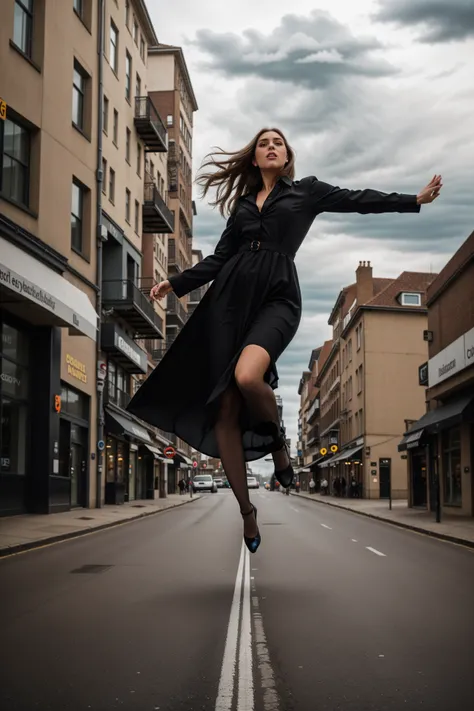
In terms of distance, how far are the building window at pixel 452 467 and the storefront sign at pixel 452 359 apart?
1.85 m

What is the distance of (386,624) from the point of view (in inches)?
209

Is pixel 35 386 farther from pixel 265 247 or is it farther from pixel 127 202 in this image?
pixel 265 247

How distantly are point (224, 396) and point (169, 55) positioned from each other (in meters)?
61.4

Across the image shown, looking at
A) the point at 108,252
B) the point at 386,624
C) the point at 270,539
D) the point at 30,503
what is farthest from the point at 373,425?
the point at 386,624

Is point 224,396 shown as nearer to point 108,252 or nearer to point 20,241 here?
point 20,241

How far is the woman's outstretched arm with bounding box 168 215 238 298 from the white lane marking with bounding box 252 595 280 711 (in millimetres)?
2040

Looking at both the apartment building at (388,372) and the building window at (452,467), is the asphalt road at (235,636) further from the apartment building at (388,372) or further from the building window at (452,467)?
the apartment building at (388,372)

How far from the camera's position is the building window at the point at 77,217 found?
82.0 ft

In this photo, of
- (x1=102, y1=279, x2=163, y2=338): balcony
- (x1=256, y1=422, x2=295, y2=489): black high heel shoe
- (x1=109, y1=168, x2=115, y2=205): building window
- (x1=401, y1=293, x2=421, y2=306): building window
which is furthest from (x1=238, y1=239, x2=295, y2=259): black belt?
(x1=401, y1=293, x2=421, y2=306): building window

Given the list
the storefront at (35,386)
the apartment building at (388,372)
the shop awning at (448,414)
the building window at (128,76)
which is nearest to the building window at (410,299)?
the apartment building at (388,372)

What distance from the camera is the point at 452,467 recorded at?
2802 cm

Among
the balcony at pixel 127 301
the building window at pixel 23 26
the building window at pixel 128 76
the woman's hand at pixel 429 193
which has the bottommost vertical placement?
the woman's hand at pixel 429 193

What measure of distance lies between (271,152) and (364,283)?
185 ft

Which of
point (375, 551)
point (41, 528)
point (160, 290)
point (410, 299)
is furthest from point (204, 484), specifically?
point (160, 290)
